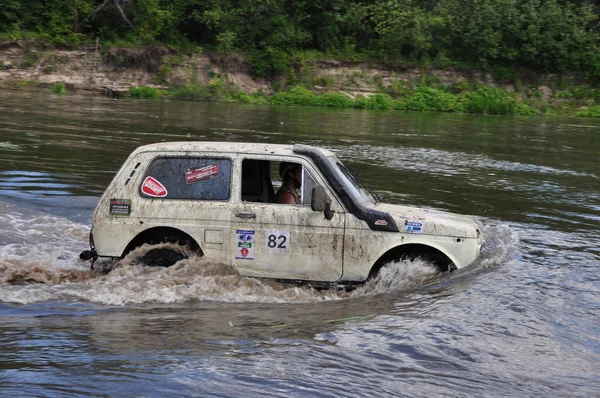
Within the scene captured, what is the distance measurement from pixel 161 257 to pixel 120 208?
0.69 meters

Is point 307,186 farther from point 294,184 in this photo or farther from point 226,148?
point 226,148

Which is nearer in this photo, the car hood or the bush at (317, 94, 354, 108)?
the car hood

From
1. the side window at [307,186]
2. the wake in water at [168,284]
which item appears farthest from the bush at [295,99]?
the side window at [307,186]

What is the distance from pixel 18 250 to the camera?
1041 cm

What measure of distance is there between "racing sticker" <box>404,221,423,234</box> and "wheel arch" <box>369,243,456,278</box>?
0.50 ft

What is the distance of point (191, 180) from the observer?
29.3 feet

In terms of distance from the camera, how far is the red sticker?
8898 millimetres

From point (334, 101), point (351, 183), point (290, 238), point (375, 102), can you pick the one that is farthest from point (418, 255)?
point (375, 102)

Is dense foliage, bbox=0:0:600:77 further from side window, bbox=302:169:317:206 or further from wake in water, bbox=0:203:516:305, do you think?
side window, bbox=302:169:317:206

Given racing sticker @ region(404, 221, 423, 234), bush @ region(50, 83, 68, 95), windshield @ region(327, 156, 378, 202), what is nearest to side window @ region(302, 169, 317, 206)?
windshield @ region(327, 156, 378, 202)

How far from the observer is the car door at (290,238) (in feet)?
28.4

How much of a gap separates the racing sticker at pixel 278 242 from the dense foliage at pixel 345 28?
42131mm

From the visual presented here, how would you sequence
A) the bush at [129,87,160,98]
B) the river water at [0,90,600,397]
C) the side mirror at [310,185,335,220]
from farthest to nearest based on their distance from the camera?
the bush at [129,87,160,98] → the side mirror at [310,185,335,220] → the river water at [0,90,600,397]

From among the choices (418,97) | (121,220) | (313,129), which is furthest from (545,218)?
(418,97)
